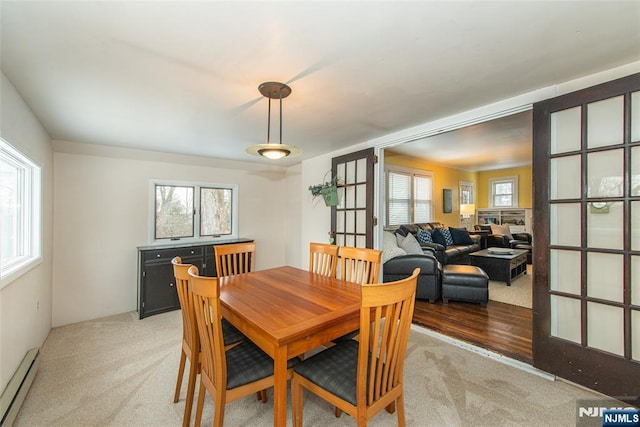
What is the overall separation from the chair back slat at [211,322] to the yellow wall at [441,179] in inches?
185

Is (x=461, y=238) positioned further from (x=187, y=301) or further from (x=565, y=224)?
(x=187, y=301)

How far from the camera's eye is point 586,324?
1.91 metres

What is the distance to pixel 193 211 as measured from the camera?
4328mm

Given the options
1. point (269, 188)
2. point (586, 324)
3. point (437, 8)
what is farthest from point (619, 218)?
point (269, 188)

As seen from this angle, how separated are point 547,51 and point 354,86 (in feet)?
3.98

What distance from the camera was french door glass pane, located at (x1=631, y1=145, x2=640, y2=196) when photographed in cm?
170

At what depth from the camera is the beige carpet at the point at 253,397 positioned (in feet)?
5.55

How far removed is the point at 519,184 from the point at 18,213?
9.62 meters

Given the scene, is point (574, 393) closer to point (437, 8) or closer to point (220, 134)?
point (437, 8)

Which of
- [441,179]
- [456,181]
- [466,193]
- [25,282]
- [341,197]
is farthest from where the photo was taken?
[466,193]

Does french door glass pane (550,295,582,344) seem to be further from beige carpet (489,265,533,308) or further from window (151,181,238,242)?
window (151,181,238,242)

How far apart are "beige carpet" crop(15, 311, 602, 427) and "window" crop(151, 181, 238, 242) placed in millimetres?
1831

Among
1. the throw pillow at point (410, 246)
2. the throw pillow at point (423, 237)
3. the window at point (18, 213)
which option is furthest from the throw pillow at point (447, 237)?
the window at point (18, 213)

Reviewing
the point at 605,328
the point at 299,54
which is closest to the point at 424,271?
the point at 605,328
